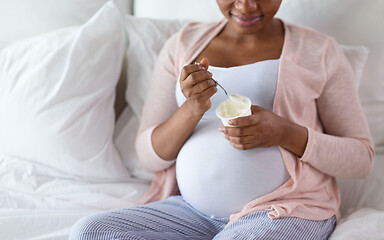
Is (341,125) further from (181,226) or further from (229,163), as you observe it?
(181,226)

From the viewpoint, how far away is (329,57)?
129 centimetres

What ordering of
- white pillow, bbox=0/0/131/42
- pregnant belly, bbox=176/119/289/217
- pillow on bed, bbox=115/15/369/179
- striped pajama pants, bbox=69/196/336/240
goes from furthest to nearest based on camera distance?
white pillow, bbox=0/0/131/42 < pillow on bed, bbox=115/15/369/179 < pregnant belly, bbox=176/119/289/217 < striped pajama pants, bbox=69/196/336/240

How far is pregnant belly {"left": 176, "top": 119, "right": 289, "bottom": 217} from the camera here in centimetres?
116

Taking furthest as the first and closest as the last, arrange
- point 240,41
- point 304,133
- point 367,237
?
1. point 240,41
2. point 304,133
3. point 367,237

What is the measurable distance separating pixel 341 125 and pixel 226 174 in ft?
1.20

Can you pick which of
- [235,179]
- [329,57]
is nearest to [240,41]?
[329,57]

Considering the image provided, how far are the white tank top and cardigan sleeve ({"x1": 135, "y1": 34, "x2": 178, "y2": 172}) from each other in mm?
122

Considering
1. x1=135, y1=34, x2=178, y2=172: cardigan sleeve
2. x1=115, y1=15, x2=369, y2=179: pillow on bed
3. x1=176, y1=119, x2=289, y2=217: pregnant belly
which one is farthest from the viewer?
x1=115, y1=15, x2=369, y2=179: pillow on bed

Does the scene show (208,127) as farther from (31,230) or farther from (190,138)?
(31,230)

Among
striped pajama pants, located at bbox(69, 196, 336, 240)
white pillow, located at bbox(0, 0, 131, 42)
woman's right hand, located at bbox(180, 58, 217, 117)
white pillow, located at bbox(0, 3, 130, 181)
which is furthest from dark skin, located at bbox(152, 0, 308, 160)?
white pillow, located at bbox(0, 0, 131, 42)

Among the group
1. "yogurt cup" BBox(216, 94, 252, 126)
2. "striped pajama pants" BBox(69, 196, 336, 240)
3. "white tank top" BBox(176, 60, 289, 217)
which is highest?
"yogurt cup" BBox(216, 94, 252, 126)

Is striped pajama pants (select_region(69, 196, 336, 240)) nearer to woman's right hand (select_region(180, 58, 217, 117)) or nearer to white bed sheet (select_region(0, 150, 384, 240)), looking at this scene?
white bed sheet (select_region(0, 150, 384, 240))

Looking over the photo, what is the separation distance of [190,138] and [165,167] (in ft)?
0.52

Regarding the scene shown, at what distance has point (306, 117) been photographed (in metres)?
1.29
